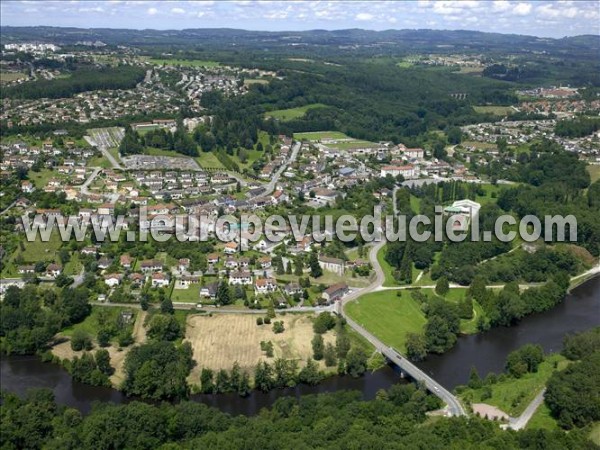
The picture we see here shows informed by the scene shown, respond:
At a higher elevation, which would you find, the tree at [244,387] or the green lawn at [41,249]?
the green lawn at [41,249]

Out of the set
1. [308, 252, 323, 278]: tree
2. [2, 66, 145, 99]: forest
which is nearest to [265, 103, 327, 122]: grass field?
[2, 66, 145, 99]: forest

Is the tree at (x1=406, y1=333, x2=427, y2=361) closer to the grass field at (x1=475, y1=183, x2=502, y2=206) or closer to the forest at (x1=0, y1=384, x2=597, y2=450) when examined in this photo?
the forest at (x1=0, y1=384, x2=597, y2=450)

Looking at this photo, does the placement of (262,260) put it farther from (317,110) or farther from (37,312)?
(317,110)

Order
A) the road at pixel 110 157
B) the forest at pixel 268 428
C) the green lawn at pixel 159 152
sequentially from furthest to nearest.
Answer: the green lawn at pixel 159 152
the road at pixel 110 157
the forest at pixel 268 428

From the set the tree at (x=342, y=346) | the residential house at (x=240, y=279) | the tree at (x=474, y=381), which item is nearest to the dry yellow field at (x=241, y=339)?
the tree at (x=342, y=346)

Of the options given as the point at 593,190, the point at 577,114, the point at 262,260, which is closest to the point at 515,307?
the point at 262,260

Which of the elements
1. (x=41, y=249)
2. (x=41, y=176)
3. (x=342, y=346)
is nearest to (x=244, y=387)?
(x=342, y=346)

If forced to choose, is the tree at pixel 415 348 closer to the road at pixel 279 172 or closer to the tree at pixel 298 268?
the tree at pixel 298 268
